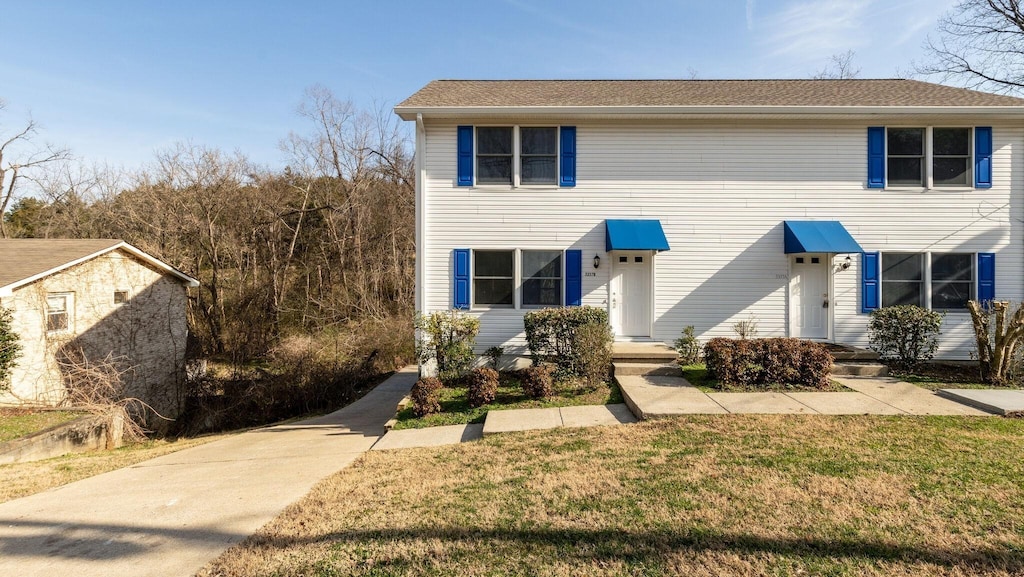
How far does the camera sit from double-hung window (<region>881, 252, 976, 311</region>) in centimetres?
970

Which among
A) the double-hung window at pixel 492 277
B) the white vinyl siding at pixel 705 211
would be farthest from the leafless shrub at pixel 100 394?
the double-hung window at pixel 492 277

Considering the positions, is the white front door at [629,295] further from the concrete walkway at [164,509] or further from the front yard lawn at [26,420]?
the front yard lawn at [26,420]

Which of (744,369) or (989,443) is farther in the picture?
(744,369)

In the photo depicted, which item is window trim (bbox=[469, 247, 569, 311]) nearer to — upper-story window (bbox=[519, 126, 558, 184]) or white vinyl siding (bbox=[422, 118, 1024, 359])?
white vinyl siding (bbox=[422, 118, 1024, 359])

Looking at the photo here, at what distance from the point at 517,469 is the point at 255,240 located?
18.4 m

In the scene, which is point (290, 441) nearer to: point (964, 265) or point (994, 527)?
point (994, 527)

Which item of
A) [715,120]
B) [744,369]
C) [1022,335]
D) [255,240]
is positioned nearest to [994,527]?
[744,369]

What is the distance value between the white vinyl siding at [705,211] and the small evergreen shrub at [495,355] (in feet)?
0.83

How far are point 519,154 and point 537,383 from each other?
4.89 m

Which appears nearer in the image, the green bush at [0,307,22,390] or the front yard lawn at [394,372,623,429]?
the front yard lawn at [394,372,623,429]

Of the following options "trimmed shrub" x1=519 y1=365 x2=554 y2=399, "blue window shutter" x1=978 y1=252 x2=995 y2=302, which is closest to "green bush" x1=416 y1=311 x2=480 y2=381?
"trimmed shrub" x1=519 y1=365 x2=554 y2=399

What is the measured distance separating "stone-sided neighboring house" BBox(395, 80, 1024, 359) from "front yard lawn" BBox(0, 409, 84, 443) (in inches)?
261

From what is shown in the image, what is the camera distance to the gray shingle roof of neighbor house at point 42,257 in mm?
9906

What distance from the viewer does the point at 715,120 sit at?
9.77 m
